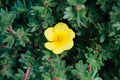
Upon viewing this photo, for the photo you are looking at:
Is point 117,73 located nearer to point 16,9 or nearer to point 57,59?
point 57,59

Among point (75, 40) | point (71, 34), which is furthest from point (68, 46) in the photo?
point (75, 40)

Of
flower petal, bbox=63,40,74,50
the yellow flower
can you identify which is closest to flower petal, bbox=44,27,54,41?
the yellow flower

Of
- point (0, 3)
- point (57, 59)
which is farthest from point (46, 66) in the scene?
point (0, 3)

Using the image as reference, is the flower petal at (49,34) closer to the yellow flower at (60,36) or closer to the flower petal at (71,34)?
the yellow flower at (60,36)

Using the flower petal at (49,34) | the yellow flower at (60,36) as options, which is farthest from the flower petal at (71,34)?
the flower petal at (49,34)

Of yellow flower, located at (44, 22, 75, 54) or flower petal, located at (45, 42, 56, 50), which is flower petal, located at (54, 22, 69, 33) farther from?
flower petal, located at (45, 42, 56, 50)

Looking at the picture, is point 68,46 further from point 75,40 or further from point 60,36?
point 75,40
